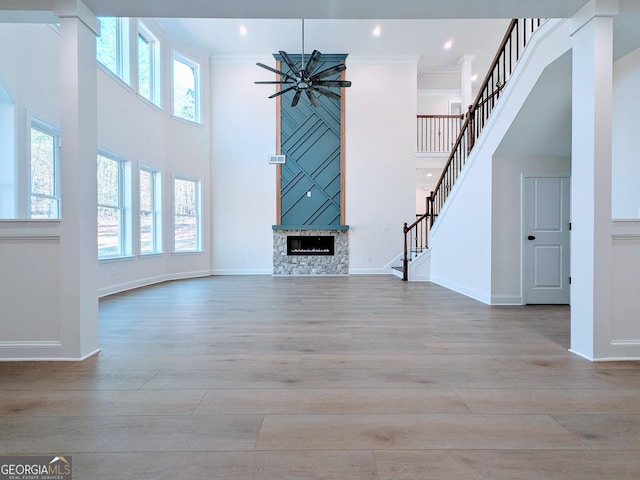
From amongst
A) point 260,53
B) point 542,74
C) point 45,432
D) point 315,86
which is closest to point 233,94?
point 260,53

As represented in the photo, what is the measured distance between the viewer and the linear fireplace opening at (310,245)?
8597 mm

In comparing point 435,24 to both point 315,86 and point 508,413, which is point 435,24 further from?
point 508,413

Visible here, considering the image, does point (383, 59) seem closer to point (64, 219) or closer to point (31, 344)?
point (64, 219)

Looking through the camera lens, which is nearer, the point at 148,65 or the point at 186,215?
the point at 148,65

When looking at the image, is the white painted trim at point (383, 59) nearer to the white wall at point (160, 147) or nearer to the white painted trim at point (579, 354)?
the white wall at point (160, 147)

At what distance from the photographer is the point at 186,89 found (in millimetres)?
7965

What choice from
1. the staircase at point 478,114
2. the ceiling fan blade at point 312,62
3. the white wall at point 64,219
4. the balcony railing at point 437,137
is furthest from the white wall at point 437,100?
the white wall at point 64,219

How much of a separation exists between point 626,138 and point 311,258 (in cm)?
624

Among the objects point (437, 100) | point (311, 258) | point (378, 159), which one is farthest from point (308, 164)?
point (437, 100)

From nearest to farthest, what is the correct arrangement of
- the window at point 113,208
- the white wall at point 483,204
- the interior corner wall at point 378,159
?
the white wall at point 483,204 → the window at point 113,208 → the interior corner wall at point 378,159

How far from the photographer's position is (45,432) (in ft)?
5.25

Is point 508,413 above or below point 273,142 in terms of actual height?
below

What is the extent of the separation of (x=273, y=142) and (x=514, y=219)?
5852 mm

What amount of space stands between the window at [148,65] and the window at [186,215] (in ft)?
5.86
